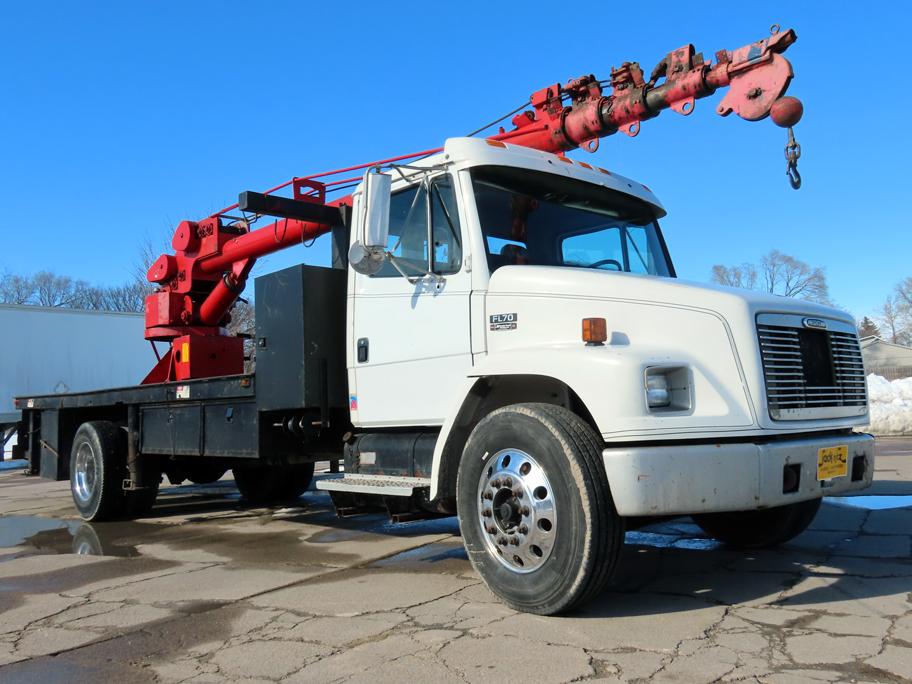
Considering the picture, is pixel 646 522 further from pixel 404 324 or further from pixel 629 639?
pixel 404 324

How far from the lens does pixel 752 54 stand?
541cm

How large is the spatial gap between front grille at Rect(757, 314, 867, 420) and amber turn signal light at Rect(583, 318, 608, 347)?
80cm

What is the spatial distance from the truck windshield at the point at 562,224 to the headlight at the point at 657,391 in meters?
1.36

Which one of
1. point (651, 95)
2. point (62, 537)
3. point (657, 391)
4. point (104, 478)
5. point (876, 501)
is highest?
point (651, 95)

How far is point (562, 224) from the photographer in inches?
215

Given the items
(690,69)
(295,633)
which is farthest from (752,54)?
(295,633)

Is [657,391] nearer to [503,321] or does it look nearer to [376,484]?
[503,321]

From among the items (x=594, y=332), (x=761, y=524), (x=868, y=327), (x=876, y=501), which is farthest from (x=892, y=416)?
(x=868, y=327)

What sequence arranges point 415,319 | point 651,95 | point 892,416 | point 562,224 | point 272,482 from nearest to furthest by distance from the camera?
point 415,319
point 562,224
point 651,95
point 272,482
point 892,416

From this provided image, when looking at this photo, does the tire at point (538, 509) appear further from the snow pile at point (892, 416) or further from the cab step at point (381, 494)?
the snow pile at point (892, 416)

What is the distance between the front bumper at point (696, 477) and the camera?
3830 mm

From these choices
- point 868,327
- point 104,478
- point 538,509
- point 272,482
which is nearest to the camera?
point 538,509

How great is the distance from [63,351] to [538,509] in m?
20.0

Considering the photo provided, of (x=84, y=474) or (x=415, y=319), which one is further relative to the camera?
(x=84, y=474)
